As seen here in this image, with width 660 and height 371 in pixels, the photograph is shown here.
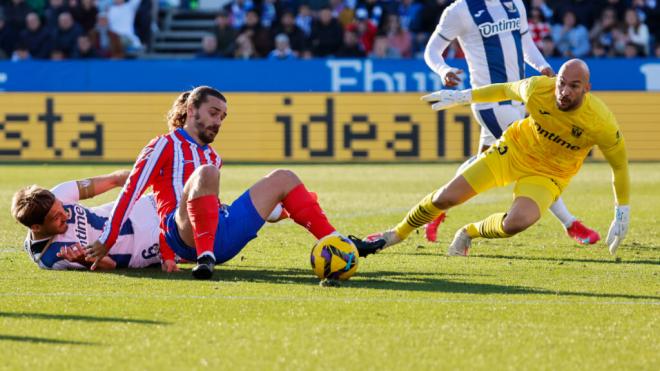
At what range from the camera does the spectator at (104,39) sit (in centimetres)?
2531

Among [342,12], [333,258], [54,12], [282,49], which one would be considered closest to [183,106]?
[333,258]

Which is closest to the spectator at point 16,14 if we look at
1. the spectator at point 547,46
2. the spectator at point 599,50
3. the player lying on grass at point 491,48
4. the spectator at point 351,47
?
the spectator at point 351,47

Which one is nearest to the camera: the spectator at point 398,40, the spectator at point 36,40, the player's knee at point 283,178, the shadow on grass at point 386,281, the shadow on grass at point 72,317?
the shadow on grass at point 72,317

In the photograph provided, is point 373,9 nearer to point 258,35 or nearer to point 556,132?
point 258,35

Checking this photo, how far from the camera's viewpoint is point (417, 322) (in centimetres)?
609

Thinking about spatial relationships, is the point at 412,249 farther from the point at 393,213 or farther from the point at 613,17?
the point at 613,17

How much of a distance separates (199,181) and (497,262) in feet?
8.26

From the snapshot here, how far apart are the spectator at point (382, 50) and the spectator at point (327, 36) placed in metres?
0.73

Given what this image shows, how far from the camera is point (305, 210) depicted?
7578 mm

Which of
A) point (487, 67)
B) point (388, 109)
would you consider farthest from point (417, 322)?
point (388, 109)

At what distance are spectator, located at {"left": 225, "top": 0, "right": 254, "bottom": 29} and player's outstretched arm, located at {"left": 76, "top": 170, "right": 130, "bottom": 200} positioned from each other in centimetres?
1792

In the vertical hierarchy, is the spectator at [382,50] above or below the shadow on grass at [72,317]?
above

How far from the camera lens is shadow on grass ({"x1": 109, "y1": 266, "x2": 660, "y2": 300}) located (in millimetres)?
7168

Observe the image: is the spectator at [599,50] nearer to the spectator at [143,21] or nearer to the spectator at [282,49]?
the spectator at [282,49]
